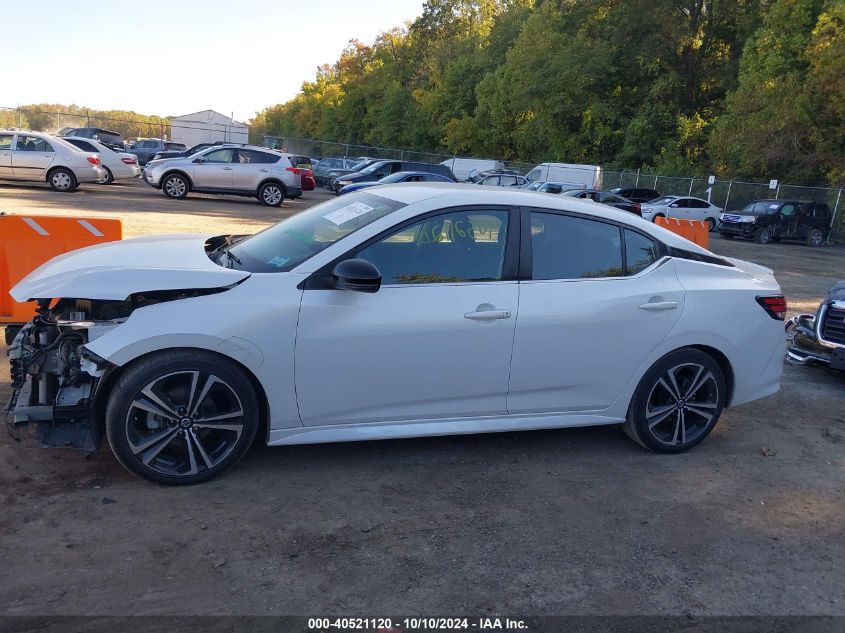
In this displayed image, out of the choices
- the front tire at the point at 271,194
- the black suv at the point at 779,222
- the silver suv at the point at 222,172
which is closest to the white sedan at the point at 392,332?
the silver suv at the point at 222,172

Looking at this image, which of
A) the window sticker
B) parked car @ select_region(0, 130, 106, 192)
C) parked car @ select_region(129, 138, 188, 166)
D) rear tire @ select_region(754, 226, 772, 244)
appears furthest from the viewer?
parked car @ select_region(129, 138, 188, 166)

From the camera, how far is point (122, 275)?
3.84m

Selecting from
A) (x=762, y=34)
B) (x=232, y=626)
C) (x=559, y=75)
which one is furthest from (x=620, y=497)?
(x=559, y=75)

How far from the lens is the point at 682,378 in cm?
473

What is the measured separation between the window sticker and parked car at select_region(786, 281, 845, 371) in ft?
14.3

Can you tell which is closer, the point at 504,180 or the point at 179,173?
the point at 179,173

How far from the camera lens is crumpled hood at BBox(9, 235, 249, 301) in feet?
12.4

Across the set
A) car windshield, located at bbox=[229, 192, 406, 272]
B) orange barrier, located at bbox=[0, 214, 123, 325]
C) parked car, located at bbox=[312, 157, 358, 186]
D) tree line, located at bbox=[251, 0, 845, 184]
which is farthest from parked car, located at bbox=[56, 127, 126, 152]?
→ car windshield, located at bbox=[229, 192, 406, 272]

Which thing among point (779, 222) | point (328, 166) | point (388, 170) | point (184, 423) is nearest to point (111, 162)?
point (388, 170)

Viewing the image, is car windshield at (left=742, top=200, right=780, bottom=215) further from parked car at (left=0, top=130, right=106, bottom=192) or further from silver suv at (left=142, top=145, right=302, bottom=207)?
parked car at (left=0, top=130, right=106, bottom=192)

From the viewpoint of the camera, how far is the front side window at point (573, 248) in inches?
173

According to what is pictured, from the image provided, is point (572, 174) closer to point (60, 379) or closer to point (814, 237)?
point (814, 237)

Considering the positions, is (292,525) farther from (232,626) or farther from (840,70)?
(840,70)

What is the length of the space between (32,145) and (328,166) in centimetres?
2036
